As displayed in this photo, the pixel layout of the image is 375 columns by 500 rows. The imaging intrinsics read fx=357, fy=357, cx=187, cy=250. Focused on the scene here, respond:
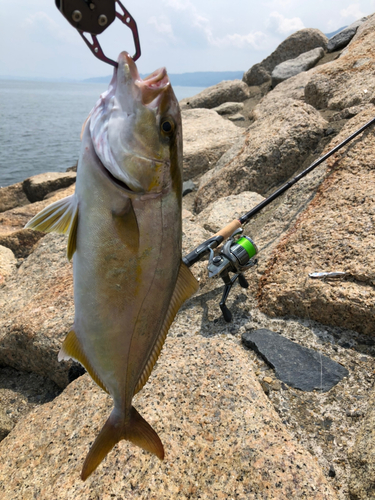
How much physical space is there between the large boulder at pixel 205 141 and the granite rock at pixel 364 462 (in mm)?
5992

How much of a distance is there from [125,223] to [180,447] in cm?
152

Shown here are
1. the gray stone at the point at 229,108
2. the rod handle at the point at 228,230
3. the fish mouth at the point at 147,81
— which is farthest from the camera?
the gray stone at the point at 229,108

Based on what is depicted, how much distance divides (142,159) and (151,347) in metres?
0.87

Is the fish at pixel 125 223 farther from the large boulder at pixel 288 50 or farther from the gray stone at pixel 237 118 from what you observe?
the large boulder at pixel 288 50

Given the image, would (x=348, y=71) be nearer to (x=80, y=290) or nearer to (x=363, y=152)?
(x=363, y=152)

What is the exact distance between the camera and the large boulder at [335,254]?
301cm

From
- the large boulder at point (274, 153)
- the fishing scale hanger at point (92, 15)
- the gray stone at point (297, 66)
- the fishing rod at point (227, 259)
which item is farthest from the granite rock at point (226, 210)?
the gray stone at point (297, 66)

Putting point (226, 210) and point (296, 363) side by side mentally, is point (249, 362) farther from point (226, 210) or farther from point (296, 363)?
point (226, 210)

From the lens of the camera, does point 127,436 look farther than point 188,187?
No

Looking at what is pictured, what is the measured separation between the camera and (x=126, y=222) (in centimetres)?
148

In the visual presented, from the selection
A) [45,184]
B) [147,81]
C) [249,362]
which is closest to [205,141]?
[45,184]

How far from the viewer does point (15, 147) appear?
74.2ft

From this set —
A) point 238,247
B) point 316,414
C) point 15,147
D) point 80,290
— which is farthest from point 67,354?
point 15,147

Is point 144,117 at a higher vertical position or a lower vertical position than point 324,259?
higher
